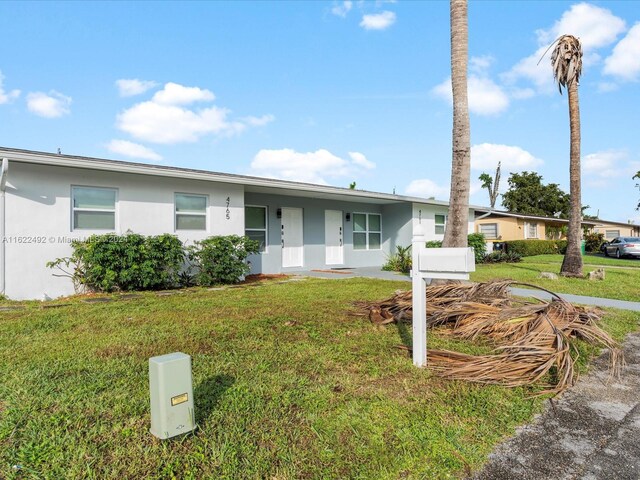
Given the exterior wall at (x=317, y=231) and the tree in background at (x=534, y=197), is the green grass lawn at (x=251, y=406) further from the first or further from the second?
the tree in background at (x=534, y=197)

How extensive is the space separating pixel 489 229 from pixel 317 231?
18442 mm

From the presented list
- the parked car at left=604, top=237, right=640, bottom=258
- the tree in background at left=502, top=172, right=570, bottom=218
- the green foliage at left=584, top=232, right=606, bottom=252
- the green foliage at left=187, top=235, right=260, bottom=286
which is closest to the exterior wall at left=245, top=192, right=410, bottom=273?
the green foliage at left=187, top=235, right=260, bottom=286

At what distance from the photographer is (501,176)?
46719 mm

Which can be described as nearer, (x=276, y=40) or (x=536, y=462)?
(x=536, y=462)

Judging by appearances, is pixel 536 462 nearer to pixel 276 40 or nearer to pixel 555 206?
pixel 276 40

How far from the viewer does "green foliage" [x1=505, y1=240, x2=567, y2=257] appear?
23281 mm

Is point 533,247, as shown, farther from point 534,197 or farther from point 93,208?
point 93,208

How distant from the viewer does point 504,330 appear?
14.2 ft

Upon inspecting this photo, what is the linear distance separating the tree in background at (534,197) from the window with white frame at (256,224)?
1492 inches

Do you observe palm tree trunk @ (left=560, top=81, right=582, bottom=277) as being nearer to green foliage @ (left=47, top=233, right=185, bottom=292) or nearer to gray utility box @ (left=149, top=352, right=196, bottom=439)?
green foliage @ (left=47, top=233, right=185, bottom=292)

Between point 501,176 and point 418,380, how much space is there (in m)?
49.8

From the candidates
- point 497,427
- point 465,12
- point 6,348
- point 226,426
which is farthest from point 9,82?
point 497,427

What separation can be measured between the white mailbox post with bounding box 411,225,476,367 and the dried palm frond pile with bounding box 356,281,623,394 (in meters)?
0.30

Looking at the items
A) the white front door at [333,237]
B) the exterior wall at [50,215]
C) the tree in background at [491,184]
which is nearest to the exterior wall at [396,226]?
the white front door at [333,237]
